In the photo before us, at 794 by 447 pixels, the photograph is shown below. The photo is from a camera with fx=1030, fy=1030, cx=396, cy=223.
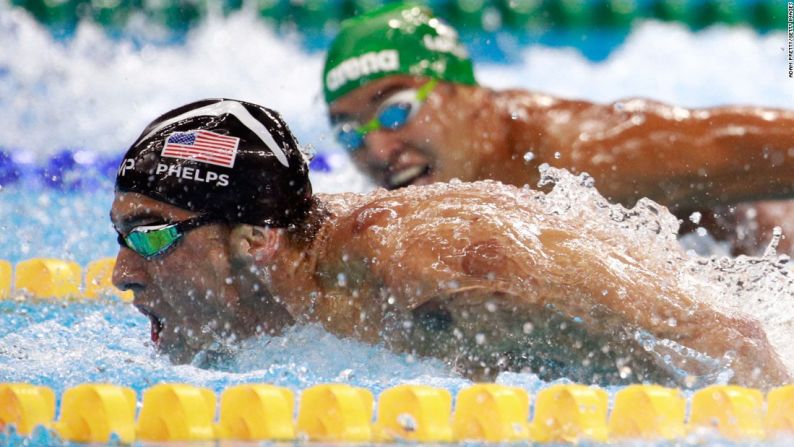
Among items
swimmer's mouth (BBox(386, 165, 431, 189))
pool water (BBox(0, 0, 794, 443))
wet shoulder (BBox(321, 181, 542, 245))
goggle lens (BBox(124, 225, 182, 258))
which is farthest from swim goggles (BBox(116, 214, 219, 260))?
pool water (BBox(0, 0, 794, 443))

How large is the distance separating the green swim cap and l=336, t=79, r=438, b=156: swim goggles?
95 millimetres

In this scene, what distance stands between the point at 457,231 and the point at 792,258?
2.10m

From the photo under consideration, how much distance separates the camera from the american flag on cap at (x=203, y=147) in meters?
2.23

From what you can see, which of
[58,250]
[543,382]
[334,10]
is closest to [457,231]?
[543,382]

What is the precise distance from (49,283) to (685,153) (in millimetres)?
2191

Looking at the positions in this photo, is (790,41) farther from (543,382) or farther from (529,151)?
(543,382)

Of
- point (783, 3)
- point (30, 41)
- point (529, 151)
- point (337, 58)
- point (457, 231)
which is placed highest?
point (783, 3)

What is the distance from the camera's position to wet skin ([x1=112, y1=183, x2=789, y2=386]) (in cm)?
200

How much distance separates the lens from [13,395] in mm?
1845

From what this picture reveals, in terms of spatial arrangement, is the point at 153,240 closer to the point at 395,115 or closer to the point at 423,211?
the point at 423,211

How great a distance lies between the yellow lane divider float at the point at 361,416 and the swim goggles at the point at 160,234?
1.45ft

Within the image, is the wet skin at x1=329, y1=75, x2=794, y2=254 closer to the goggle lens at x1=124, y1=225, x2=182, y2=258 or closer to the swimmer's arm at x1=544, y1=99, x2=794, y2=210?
the swimmer's arm at x1=544, y1=99, x2=794, y2=210

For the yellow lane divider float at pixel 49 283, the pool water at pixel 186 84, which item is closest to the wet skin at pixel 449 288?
the yellow lane divider float at pixel 49 283

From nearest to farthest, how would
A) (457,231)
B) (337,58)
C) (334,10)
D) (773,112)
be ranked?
(457,231)
(773,112)
(337,58)
(334,10)
